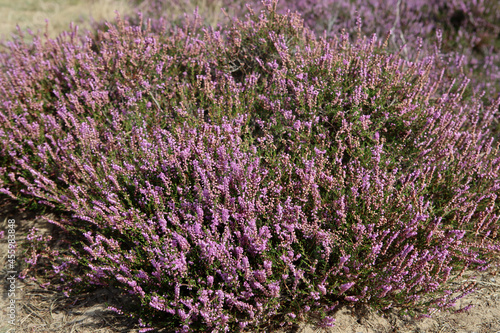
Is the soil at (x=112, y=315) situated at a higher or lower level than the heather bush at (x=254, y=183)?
lower

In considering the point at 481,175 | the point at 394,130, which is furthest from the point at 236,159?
the point at 481,175

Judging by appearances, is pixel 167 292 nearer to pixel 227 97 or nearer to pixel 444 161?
pixel 227 97

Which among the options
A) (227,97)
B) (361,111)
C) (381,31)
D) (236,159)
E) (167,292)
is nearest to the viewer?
(167,292)

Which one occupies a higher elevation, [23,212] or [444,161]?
[444,161]

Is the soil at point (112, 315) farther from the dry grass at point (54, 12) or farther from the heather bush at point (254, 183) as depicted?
the dry grass at point (54, 12)

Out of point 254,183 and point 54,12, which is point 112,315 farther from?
point 54,12

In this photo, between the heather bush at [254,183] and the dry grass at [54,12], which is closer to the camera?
the heather bush at [254,183]

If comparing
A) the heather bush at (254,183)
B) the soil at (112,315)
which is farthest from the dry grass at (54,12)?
the soil at (112,315)
